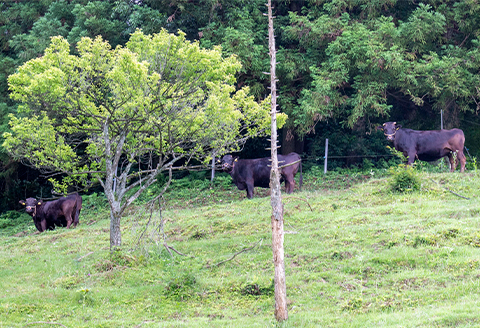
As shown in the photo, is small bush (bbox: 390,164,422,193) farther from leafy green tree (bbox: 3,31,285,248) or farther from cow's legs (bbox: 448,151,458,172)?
leafy green tree (bbox: 3,31,285,248)

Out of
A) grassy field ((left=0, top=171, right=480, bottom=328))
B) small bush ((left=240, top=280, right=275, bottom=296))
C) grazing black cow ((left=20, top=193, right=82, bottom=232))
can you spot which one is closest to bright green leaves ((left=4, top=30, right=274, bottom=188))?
grassy field ((left=0, top=171, right=480, bottom=328))

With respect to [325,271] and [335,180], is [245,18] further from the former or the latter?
[325,271]

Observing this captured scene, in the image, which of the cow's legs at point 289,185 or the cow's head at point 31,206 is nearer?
the cow's legs at point 289,185

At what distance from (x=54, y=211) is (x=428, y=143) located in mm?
14835

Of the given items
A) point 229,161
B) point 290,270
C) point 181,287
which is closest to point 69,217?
point 229,161

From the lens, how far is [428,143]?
1917 centimetres

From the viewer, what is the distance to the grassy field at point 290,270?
30.2ft

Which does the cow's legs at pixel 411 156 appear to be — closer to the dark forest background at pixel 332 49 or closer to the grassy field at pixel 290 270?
the grassy field at pixel 290 270

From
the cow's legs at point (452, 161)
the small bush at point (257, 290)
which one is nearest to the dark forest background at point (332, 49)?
the cow's legs at point (452, 161)

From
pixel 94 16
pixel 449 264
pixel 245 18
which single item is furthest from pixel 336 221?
pixel 94 16

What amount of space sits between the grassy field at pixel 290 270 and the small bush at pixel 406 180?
254 millimetres

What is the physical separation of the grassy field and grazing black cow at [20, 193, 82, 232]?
12.0 ft

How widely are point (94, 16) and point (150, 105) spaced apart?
12715 mm

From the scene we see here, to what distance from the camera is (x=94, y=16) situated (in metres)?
23.5
